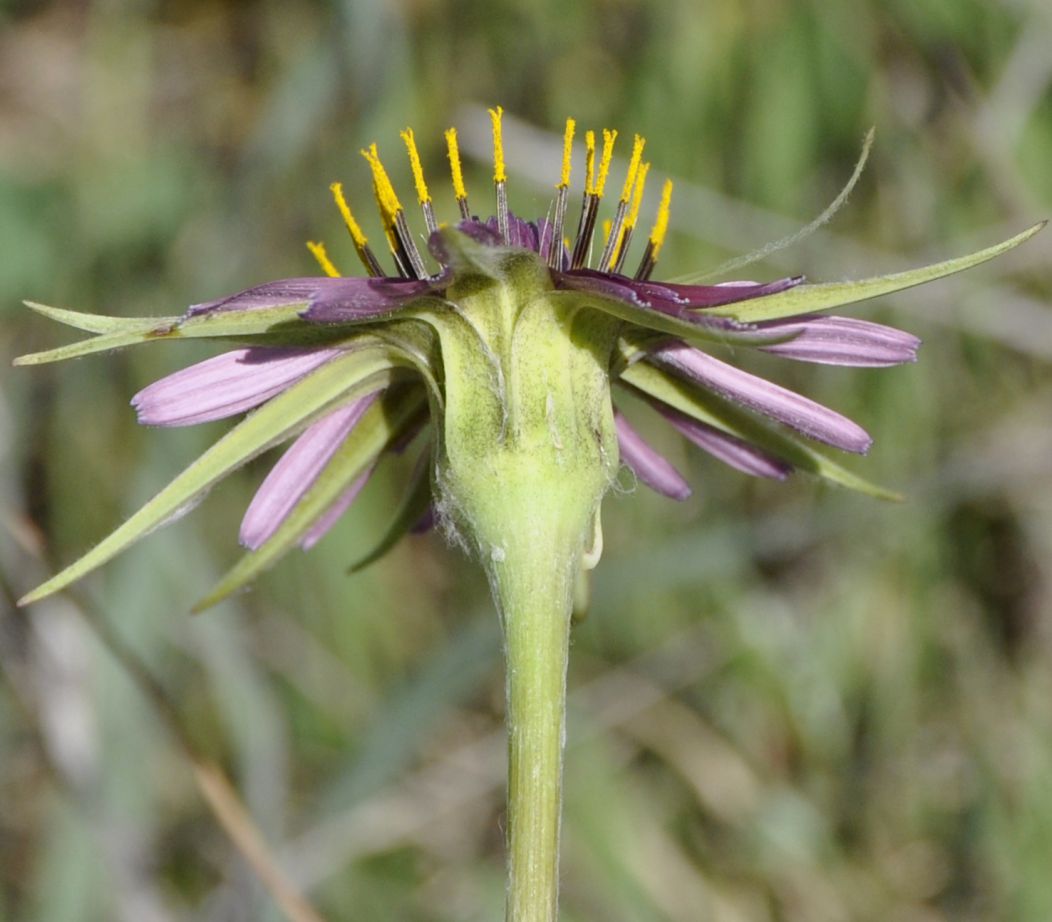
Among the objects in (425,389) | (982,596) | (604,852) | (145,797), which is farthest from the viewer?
(982,596)

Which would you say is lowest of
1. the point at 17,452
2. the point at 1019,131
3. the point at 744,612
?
the point at 744,612

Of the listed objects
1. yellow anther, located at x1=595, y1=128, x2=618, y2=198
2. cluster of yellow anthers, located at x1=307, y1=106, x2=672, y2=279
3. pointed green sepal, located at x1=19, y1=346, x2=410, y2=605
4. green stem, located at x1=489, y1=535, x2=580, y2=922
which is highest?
yellow anther, located at x1=595, y1=128, x2=618, y2=198

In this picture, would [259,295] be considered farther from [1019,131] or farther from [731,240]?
[1019,131]

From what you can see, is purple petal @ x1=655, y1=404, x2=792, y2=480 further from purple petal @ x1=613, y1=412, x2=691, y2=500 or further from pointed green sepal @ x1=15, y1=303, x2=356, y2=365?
pointed green sepal @ x1=15, y1=303, x2=356, y2=365

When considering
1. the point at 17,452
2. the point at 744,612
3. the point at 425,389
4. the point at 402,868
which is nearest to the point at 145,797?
the point at 402,868

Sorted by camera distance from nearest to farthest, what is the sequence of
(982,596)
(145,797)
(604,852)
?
(145,797)
(604,852)
(982,596)

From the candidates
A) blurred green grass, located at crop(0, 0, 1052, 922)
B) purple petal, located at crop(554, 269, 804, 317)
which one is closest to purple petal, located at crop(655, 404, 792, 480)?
purple petal, located at crop(554, 269, 804, 317)

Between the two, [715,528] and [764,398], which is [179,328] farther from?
[715,528]
